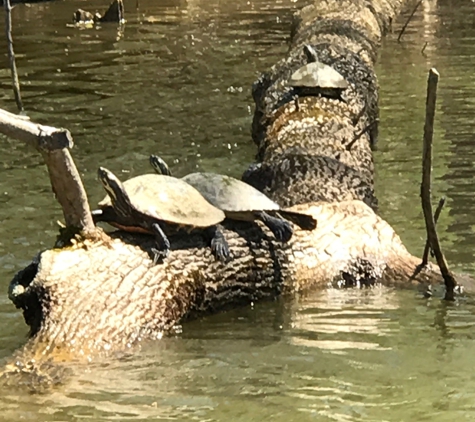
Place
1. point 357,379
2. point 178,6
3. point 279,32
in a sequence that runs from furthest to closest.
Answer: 1. point 178,6
2. point 279,32
3. point 357,379

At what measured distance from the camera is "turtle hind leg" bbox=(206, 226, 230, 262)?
18.3 ft

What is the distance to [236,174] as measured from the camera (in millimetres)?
8859

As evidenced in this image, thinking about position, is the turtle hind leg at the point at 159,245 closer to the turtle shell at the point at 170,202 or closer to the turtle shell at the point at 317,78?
the turtle shell at the point at 170,202

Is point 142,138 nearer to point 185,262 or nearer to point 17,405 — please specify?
point 185,262

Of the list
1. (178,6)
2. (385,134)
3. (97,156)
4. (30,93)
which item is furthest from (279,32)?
(97,156)

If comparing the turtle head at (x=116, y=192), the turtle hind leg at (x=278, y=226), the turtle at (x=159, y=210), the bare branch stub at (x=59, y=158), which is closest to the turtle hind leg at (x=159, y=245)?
the turtle at (x=159, y=210)

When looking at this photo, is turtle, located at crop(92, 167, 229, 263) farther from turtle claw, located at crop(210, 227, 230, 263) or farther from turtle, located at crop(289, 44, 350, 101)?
turtle, located at crop(289, 44, 350, 101)

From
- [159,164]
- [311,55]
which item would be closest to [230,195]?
[159,164]

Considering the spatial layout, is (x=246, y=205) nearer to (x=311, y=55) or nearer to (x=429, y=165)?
(x=429, y=165)

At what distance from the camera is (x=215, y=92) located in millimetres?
12398

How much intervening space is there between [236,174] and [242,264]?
3231mm

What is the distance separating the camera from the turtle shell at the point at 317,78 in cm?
922

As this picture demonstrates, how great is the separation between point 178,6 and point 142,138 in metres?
11.7

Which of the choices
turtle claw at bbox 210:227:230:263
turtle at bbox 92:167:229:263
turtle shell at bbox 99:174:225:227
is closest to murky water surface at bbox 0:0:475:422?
turtle claw at bbox 210:227:230:263
